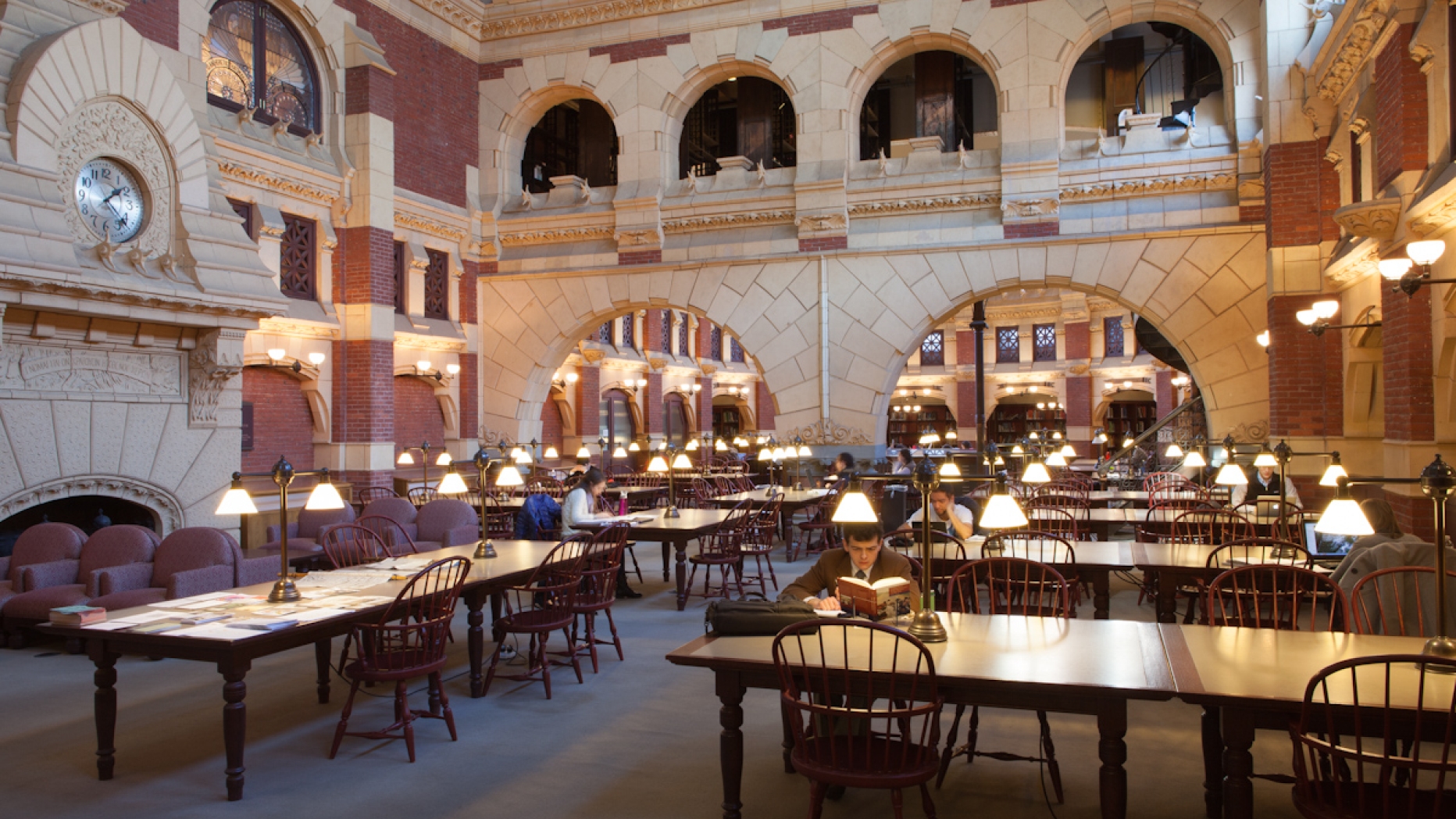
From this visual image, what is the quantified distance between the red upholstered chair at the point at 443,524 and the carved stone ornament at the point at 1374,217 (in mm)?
8622

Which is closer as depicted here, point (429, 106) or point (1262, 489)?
point (1262, 489)

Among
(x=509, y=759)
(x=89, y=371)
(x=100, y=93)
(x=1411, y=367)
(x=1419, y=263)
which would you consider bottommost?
(x=509, y=759)

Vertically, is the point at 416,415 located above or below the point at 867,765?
above

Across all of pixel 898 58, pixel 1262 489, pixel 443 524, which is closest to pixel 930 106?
pixel 898 58

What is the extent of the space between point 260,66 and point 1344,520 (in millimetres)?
13584

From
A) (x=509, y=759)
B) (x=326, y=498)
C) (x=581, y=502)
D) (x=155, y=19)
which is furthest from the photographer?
(x=155, y=19)

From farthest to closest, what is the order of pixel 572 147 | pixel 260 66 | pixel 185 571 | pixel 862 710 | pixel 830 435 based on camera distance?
1. pixel 572 147
2. pixel 830 435
3. pixel 260 66
4. pixel 185 571
5. pixel 862 710

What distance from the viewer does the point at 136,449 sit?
903cm

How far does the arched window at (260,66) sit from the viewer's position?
11836 millimetres

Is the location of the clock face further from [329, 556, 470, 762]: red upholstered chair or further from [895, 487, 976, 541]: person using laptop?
[895, 487, 976, 541]: person using laptop

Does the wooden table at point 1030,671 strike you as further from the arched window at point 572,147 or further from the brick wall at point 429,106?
the arched window at point 572,147

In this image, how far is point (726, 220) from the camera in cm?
1496

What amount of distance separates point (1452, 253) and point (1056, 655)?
14.9 feet

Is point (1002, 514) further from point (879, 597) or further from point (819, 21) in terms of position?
point (819, 21)
